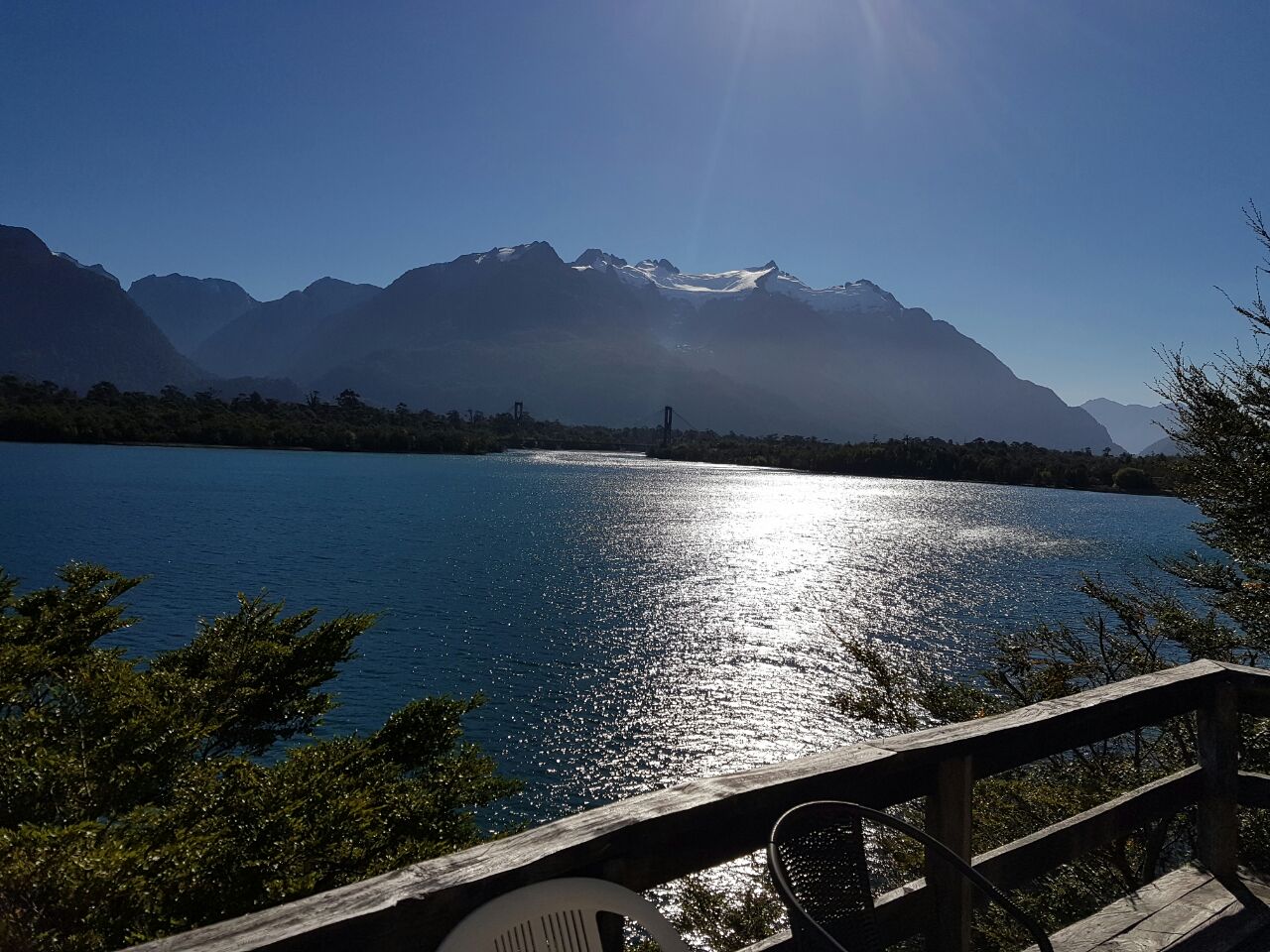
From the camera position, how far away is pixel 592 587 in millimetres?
27234

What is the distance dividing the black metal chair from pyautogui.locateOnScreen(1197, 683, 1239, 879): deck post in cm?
194

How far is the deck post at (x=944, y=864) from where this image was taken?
2.22 m

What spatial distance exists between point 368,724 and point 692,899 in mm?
9197

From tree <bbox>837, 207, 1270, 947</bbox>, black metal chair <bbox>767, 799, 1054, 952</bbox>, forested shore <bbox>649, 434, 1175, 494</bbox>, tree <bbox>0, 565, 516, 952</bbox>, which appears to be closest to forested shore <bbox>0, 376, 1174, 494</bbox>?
forested shore <bbox>649, 434, 1175, 494</bbox>

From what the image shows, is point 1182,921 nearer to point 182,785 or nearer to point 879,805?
point 879,805

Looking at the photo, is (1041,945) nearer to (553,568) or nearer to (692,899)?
(692,899)

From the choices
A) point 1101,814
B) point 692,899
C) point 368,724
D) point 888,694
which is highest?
point 1101,814

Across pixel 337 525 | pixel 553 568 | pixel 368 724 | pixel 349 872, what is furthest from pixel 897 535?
pixel 349 872

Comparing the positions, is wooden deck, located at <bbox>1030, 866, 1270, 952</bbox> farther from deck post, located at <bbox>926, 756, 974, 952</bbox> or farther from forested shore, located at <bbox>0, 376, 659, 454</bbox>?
forested shore, located at <bbox>0, 376, 659, 454</bbox>

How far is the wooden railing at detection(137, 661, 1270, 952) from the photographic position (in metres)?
1.32

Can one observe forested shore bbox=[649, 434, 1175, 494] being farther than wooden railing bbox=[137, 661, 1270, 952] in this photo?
Yes

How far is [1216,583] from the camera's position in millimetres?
8008

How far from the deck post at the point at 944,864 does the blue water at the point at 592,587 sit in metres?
9.51

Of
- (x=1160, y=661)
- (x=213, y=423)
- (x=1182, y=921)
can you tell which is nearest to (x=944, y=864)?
(x=1182, y=921)
